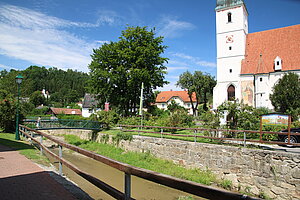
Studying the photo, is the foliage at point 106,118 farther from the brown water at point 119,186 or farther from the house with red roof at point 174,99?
the house with red roof at point 174,99

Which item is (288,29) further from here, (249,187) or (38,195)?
(38,195)

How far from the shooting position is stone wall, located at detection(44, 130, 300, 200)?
32.3ft

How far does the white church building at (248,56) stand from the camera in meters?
30.4

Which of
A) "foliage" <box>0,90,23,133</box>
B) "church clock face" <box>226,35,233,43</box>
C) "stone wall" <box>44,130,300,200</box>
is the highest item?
"church clock face" <box>226,35,233,43</box>

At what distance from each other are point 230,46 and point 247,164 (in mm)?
26682

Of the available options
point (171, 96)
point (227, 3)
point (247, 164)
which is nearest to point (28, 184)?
point (247, 164)

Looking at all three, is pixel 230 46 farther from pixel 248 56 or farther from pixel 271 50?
pixel 271 50

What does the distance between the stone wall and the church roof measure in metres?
22.7

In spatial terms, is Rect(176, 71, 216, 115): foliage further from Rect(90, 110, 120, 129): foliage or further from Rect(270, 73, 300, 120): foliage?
Rect(90, 110, 120, 129): foliage

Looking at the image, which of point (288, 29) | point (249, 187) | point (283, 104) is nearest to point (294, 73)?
point (283, 104)

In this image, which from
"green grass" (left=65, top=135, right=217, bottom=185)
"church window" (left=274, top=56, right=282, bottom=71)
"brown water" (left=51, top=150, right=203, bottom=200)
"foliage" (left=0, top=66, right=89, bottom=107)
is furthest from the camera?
"foliage" (left=0, top=66, right=89, bottom=107)

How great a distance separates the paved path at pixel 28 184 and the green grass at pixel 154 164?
323 inches

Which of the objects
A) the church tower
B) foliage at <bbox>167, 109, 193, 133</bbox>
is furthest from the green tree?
foliage at <bbox>167, 109, 193, 133</bbox>

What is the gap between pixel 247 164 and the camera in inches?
444
